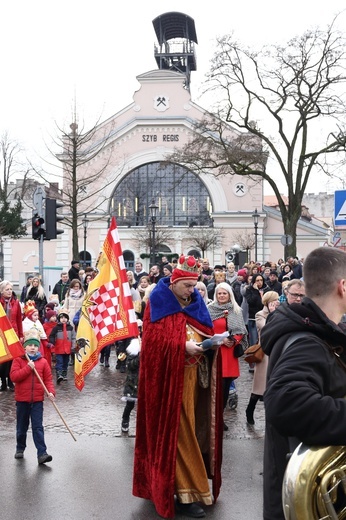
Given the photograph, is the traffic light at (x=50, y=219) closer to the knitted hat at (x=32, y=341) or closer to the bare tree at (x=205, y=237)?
the knitted hat at (x=32, y=341)

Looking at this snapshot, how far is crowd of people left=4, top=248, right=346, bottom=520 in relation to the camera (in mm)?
2391

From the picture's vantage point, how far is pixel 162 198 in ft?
167

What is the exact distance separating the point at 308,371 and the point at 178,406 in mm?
2970

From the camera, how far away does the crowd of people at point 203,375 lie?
2.39 m

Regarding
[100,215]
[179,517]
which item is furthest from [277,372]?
[100,215]

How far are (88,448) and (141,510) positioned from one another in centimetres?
196

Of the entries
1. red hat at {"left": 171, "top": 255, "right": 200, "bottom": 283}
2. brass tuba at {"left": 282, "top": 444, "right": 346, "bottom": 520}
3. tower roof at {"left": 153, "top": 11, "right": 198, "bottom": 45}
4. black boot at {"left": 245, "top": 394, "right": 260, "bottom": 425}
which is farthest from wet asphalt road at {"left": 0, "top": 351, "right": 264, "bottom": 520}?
tower roof at {"left": 153, "top": 11, "right": 198, "bottom": 45}

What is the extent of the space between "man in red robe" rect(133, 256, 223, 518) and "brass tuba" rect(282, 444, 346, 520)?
294 centimetres

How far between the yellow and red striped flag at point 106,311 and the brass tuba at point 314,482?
18.9ft

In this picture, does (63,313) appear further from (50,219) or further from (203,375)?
(203,375)

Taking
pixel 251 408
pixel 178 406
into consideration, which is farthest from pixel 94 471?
pixel 251 408

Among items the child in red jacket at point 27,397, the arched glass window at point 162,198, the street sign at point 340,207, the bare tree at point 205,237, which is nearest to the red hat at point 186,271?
the child in red jacket at point 27,397

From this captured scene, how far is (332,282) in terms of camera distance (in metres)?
2.62

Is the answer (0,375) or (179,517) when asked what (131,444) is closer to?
(179,517)
